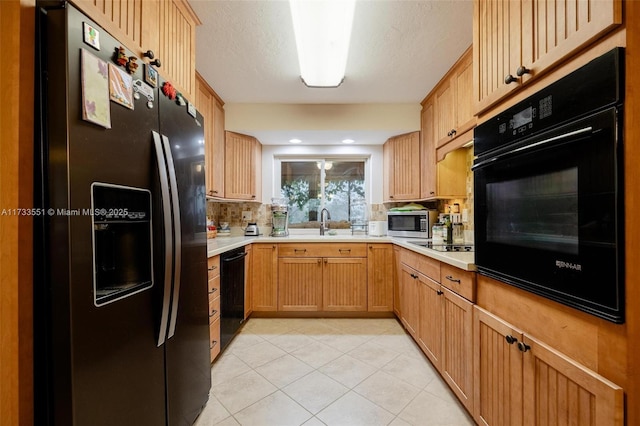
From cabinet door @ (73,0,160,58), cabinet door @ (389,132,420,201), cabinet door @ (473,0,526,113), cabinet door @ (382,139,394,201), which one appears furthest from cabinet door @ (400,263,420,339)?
cabinet door @ (73,0,160,58)

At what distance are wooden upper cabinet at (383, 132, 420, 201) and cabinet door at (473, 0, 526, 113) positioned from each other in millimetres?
1678

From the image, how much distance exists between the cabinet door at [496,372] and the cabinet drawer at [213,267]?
1699mm

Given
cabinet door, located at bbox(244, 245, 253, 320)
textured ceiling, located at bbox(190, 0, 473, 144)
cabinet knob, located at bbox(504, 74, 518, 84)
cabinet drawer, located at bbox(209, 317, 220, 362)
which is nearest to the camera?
cabinet knob, located at bbox(504, 74, 518, 84)

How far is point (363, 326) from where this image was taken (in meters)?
2.76

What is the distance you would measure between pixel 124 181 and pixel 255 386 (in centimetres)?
154

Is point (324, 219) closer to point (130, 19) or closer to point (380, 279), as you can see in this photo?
point (380, 279)

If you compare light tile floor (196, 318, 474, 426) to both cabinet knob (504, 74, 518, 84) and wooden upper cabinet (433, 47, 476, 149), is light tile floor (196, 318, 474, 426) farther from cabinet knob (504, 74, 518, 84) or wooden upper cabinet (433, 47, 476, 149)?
wooden upper cabinet (433, 47, 476, 149)

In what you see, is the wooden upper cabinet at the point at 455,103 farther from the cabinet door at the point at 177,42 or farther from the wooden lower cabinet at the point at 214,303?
the wooden lower cabinet at the point at 214,303

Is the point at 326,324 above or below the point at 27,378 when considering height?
below

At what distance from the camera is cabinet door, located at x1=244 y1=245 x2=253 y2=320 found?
274 centimetres

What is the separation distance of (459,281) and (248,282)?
6.81ft

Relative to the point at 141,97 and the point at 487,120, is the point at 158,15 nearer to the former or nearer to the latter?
the point at 141,97

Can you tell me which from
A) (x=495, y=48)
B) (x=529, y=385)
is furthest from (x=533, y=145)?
(x=529, y=385)

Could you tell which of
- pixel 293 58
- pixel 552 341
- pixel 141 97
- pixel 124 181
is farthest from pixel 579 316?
pixel 293 58
